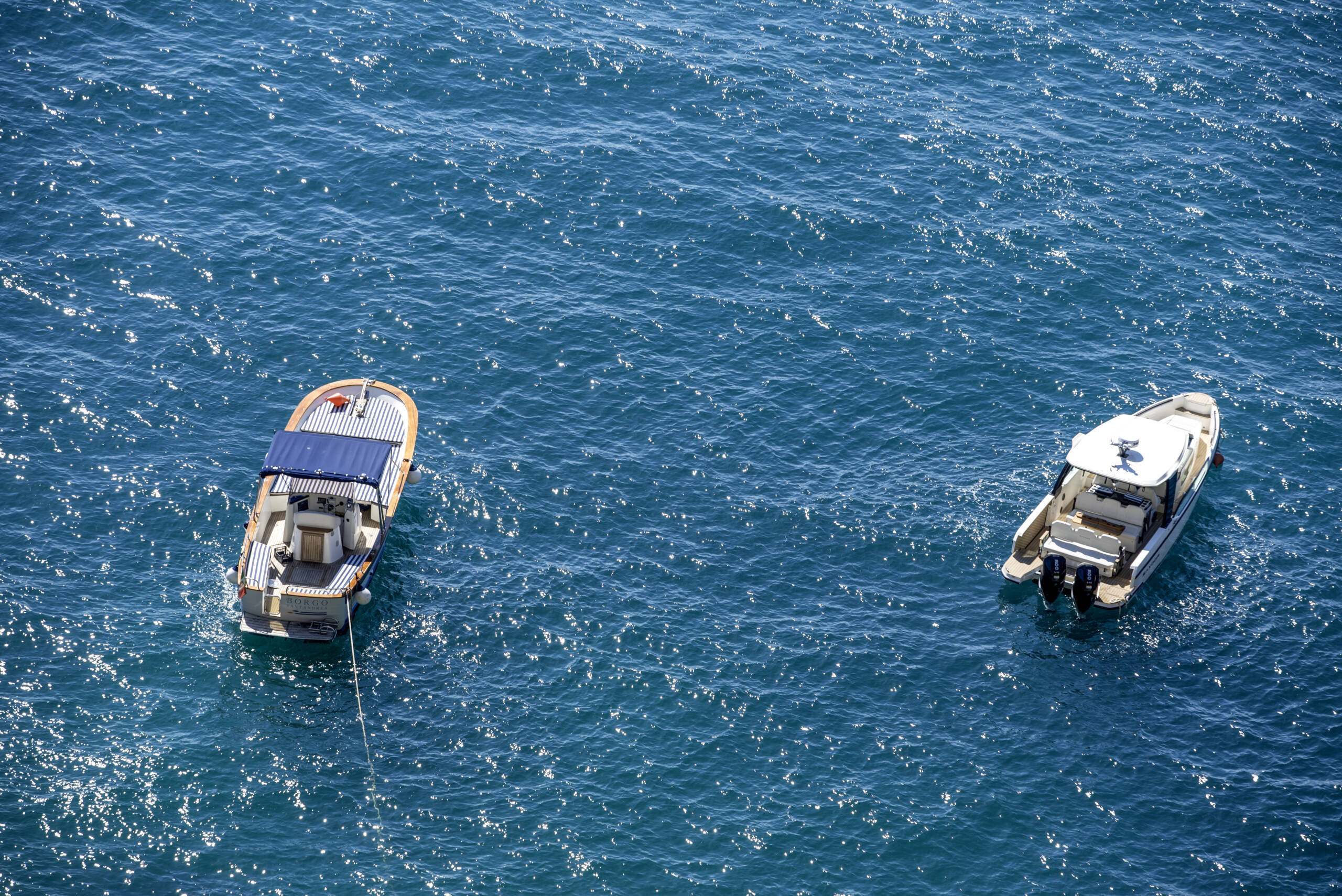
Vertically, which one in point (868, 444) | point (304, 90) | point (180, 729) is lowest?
point (180, 729)

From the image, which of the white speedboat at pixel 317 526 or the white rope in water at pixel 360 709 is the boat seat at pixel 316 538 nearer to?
the white speedboat at pixel 317 526

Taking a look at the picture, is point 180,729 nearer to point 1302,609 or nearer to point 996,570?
point 996,570

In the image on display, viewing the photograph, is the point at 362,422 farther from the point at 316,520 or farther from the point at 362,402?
the point at 316,520

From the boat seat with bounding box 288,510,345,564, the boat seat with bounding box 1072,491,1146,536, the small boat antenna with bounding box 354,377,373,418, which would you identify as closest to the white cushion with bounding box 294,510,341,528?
the boat seat with bounding box 288,510,345,564

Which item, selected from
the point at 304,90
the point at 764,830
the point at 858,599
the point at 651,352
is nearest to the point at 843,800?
the point at 764,830

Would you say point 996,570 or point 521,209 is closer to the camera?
point 996,570

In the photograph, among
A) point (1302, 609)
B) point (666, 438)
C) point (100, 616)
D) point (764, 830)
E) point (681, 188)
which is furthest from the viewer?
point (681, 188)
